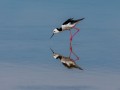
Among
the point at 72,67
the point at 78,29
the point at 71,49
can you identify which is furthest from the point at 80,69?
the point at 78,29

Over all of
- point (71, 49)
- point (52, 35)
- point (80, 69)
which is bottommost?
point (80, 69)

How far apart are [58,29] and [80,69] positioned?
2860 millimetres

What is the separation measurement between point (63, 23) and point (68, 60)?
2.08m

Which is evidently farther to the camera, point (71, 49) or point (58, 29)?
point (58, 29)

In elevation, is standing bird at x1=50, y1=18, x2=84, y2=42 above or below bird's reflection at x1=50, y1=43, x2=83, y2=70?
above

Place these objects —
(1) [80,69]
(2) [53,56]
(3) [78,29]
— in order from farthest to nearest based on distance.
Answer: (3) [78,29] → (2) [53,56] → (1) [80,69]

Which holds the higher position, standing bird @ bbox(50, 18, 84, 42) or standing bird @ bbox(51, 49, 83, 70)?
standing bird @ bbox(50, 18, 84, 42)

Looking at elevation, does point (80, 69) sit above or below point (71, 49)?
below

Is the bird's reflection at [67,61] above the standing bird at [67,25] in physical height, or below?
A: below

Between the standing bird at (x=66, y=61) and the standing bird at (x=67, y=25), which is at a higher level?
the standing bird at (x=67, y=25)

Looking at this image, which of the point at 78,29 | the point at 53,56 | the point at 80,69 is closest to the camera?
the point at 80,69

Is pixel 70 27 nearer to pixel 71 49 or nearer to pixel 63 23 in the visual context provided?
pixel 63 23

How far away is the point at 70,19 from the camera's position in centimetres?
1412

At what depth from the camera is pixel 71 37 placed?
48.2 ft
